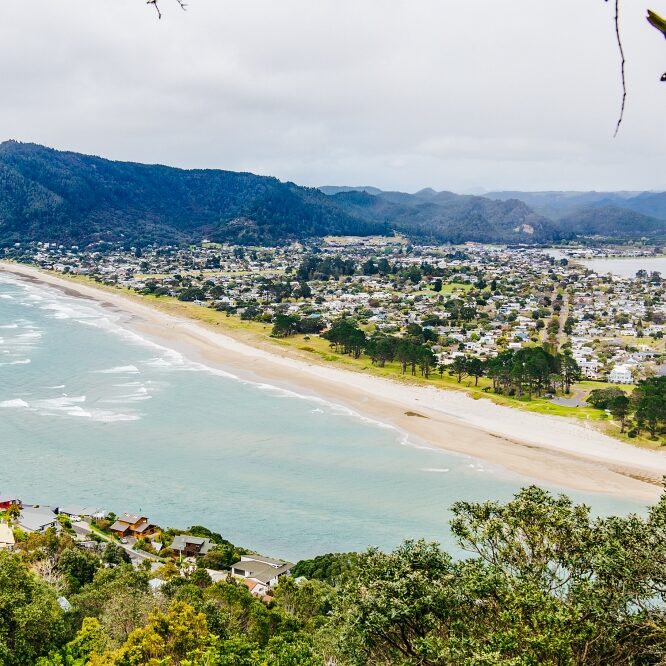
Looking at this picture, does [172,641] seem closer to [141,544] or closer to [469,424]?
[141,544]

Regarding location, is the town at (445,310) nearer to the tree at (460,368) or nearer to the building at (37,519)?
the tree at (460,368)

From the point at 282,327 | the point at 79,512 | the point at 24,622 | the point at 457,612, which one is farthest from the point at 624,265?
the point at 24,622

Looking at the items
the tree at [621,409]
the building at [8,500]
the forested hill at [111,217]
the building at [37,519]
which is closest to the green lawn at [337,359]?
the tree at [621,409]

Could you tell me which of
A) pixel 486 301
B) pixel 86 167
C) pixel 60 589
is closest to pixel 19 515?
pixel 60 589

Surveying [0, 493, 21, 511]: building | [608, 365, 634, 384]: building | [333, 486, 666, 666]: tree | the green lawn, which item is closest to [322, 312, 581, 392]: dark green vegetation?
the green lawn

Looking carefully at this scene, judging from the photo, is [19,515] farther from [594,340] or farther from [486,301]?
[486,301]
